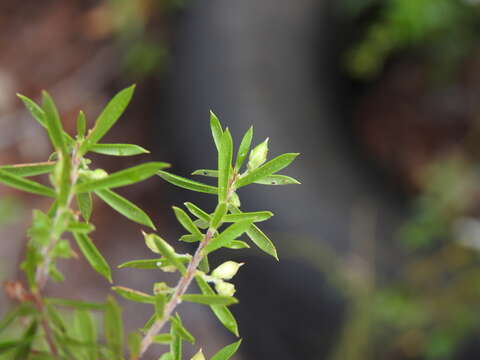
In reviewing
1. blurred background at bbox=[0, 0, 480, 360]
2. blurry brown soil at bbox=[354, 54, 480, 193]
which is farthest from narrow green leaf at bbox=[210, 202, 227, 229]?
blurry brown soil at bbox=[354, 54, 480, 193]

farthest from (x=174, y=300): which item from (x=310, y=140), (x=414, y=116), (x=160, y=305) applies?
(x=414, y=116)

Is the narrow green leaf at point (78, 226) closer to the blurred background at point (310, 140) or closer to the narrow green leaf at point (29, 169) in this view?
the narrow green leaf at point (29, 169)

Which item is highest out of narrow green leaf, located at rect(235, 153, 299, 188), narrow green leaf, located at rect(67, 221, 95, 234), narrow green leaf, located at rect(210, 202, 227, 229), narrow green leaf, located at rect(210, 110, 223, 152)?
narrow green leaf, located at rect(210, 110, 223, 152)

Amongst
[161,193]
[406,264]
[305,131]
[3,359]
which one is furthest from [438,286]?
[3,359]

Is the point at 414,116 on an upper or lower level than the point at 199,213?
upper

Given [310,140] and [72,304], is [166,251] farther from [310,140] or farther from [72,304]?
[310,140]

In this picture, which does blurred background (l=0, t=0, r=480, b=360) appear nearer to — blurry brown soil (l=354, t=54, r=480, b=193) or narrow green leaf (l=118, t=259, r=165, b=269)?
blurry brown soil (l=354, t=54, r=480, b=193)

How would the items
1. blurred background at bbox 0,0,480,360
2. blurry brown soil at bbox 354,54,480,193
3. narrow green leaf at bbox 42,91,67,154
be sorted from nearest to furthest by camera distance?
narrow green leaf at bbox 42,91,67,154 < blurred background at bbox 0,0,480,360 < blurry brown soil at bbox 354,54,480,193

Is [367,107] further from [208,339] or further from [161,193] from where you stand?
[208,339]
